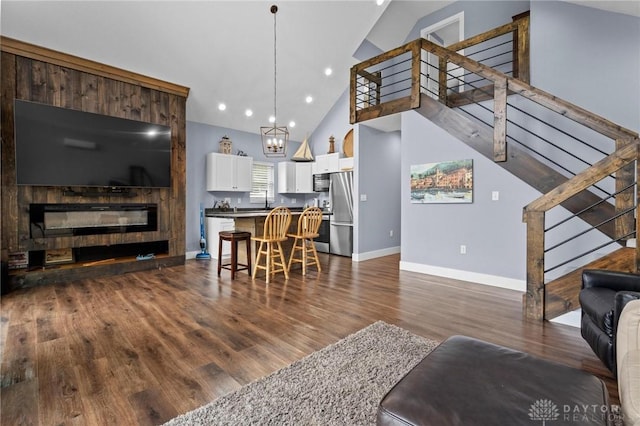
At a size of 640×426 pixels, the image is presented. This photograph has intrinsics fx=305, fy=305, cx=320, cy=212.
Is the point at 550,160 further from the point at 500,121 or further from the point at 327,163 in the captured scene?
the point at 327,163

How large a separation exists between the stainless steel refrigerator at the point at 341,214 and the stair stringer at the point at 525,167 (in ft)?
7.55

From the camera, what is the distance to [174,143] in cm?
523

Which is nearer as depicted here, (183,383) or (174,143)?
(183,383)

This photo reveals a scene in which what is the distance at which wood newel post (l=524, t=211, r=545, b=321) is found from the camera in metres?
2.74

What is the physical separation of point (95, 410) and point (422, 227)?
4.34m

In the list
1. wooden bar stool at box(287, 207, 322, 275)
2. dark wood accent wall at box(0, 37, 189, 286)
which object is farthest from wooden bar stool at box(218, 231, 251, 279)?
dark wood accent wall at box(0, 37, 189, 286)

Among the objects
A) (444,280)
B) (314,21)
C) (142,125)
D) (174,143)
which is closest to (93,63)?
(142,125)

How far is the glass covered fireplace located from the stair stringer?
468 centimetres

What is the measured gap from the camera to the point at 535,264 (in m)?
2.75

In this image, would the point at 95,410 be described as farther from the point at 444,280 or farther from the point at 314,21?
the point at 314,21

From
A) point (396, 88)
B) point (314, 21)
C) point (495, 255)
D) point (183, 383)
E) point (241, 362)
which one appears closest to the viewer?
point (183, 383)

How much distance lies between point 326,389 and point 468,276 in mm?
3278

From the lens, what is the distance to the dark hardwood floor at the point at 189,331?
68.4 inches

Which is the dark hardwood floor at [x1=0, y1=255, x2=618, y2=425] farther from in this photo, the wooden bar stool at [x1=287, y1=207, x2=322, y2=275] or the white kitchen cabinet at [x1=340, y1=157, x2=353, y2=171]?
the white kitchen cabinet at [x1=340, y1=157, x2=353, y2=171]
